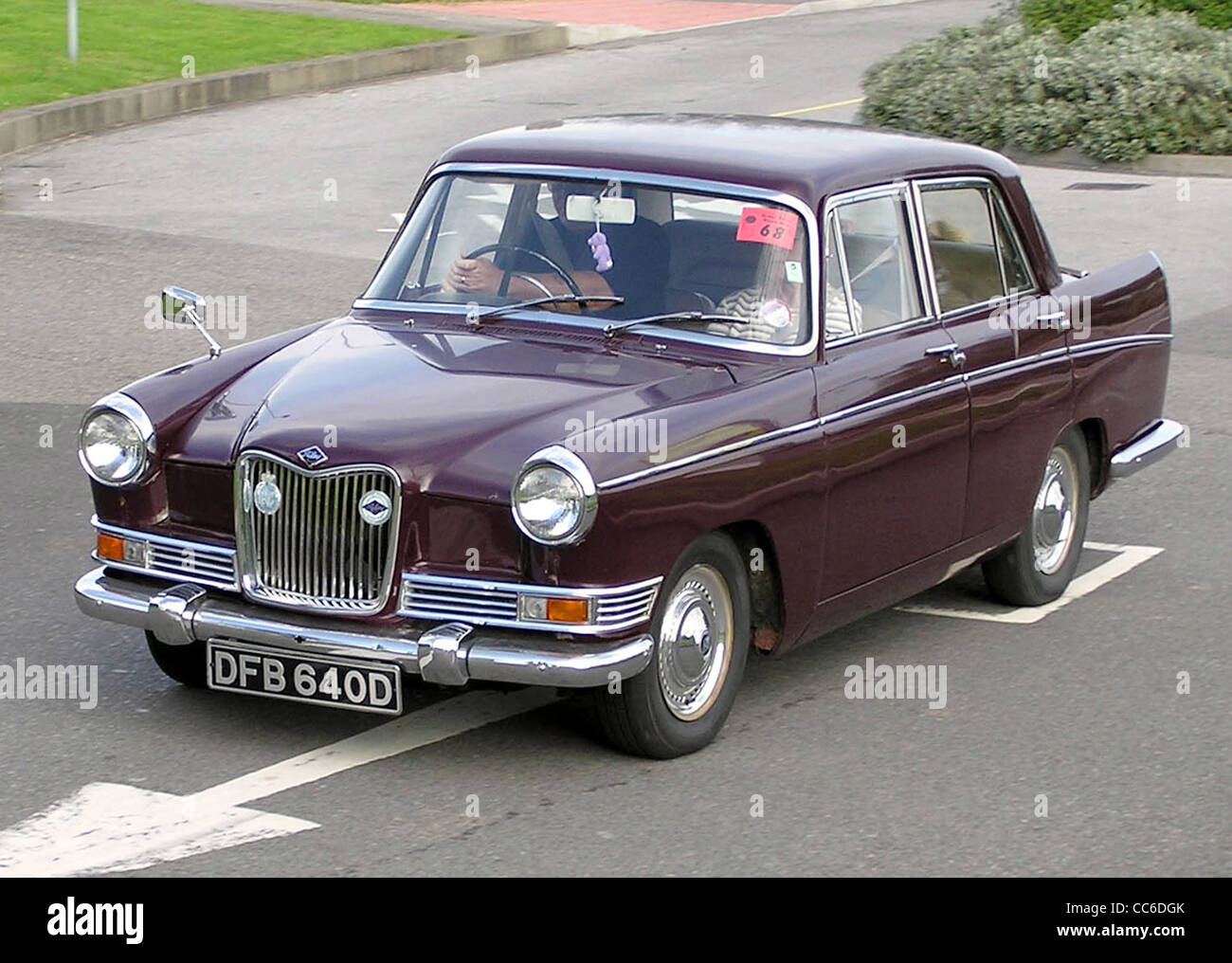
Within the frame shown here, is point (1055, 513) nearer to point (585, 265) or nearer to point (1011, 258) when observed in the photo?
point (1011, 258)

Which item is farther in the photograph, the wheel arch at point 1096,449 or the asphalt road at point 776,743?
the wheel arch at point 1096,449

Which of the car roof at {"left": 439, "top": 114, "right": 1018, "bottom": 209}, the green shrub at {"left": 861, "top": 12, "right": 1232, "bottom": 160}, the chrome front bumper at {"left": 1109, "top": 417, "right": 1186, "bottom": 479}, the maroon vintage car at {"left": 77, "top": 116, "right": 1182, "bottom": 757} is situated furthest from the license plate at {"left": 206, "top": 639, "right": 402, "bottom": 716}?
the green shrub at {"left": 861, "top": 12, "right": 1232, "bottom": 160}

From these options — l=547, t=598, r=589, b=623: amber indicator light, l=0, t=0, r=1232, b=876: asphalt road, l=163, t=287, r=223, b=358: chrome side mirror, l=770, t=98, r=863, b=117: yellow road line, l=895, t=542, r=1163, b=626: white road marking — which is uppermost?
l=163, t=287, r=223, b=358: chrome side mirror

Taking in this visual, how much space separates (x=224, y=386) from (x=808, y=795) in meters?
2.14

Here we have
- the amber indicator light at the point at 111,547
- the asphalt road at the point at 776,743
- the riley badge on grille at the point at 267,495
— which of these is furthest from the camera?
the amber indicator light at the point at 111,547

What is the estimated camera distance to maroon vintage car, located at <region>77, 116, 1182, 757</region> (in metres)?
5.91

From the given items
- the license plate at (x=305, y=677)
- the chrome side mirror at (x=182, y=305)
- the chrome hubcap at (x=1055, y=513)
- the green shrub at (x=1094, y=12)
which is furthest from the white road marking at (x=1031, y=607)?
the green shrub at (x=1094, y=12)

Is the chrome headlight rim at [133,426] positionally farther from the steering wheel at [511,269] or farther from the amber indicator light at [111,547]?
the steering wheel at [511,269]

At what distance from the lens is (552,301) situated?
6988 mm

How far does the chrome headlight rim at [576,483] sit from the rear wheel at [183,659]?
4.64ft

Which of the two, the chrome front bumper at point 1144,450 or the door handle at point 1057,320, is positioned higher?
the door handle at point 1057,320

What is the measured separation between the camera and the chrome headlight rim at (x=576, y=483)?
5773 mm

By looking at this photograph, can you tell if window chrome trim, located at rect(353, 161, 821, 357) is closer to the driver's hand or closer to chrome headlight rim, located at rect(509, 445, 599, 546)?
the driver's hand

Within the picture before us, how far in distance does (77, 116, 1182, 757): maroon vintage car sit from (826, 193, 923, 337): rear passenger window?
0.04ft
